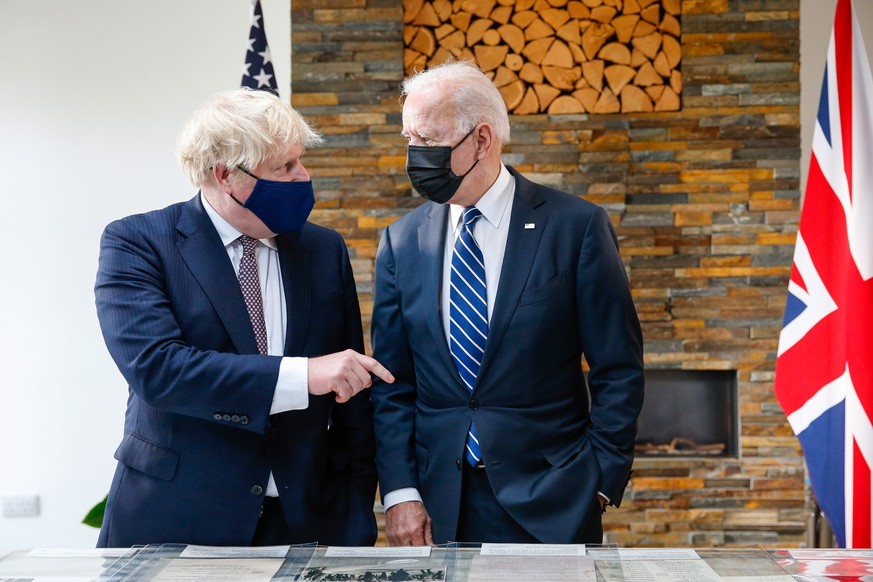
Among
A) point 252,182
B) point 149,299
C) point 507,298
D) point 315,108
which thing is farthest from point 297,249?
point 315,108

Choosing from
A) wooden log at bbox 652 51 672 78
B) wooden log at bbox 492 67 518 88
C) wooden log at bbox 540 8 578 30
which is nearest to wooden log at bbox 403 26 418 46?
wooden log at bbox 492 67 518 88

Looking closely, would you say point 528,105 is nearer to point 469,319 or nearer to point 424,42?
point 424,42

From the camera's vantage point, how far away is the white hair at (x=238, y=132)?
1603 millimetres

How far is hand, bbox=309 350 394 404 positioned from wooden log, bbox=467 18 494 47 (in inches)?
101

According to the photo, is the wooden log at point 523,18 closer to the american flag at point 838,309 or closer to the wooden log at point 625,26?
the wooden log at point 625,26

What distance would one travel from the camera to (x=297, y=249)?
1725 mm

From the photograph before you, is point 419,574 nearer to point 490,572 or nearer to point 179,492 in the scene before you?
point 490,572

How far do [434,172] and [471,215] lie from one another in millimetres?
122

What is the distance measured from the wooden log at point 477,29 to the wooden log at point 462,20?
0.06 ft

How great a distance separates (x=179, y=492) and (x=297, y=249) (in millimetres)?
499

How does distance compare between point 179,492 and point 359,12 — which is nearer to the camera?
point 179,492

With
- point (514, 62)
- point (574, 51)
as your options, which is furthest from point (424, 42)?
point (574, 51)

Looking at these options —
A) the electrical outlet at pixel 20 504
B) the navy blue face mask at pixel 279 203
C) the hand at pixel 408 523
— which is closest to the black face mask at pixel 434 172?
the navy blue face mask at pixel 279 203

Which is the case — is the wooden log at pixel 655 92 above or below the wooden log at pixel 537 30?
below
